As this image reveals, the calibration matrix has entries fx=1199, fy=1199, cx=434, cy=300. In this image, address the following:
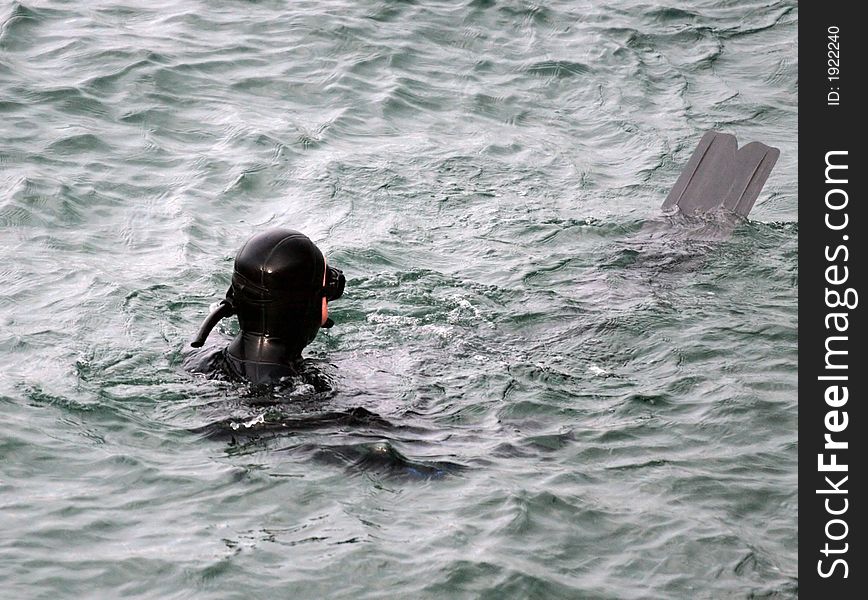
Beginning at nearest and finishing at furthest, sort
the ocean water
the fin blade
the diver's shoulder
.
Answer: the ocean water → the diver's shoulder → the fin blade

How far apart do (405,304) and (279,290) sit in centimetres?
191

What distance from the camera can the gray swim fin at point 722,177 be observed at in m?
9.30

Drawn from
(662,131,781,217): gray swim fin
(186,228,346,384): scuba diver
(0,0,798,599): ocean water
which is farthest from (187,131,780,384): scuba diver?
(662,131,781,217): gray swim fin

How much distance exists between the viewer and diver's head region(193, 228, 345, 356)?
6027 mm

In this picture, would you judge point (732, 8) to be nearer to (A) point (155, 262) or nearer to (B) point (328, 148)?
(B) point (328, 148)

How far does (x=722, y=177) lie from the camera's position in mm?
9445

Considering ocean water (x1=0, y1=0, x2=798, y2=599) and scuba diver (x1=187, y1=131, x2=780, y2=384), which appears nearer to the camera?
ocean water (x1=0, y1=0, x2=798, y2=599)

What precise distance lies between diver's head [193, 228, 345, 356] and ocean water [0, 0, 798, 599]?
34cm

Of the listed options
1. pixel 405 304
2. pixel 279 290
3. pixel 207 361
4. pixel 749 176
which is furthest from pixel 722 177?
pixel 207 361

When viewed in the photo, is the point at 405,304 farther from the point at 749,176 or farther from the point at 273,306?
the point at 749,176

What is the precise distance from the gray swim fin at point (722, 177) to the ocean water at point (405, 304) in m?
0.26

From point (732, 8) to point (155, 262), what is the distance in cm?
918

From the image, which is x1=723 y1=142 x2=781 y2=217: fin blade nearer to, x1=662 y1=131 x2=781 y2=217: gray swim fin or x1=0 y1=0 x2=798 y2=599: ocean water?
x1=662 y1=131 x2=781 y2=217: gray swim fin

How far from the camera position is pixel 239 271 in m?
6.08
